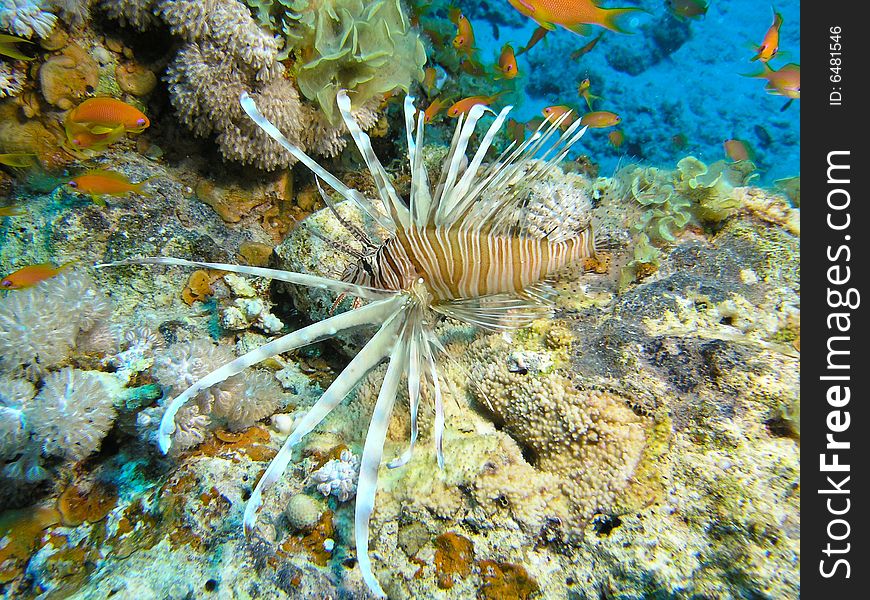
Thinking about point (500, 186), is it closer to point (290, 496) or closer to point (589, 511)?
point (589, 511)

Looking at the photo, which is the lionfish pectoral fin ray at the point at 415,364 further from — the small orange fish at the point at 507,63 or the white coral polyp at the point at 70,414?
the small orange fish at the point at 507,63

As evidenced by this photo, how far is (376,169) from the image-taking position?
2.27m

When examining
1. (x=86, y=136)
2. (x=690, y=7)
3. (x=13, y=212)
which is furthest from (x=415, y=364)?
(x=690, y=7)

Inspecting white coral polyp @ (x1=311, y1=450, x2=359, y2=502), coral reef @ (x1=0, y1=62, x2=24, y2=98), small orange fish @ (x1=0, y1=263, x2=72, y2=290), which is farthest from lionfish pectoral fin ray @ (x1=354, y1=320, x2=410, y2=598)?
coral reef @ (x1=0, y1=62, x2=24, y2=98)

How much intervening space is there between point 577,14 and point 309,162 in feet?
8.83

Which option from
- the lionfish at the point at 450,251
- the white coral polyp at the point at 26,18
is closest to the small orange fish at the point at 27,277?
the lionfish at the point at 450,251

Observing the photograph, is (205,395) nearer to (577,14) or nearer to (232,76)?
(232,76)

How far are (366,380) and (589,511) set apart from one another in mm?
1358

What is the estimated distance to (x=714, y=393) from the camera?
6.58 ft

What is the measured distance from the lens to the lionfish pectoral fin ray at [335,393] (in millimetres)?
1438

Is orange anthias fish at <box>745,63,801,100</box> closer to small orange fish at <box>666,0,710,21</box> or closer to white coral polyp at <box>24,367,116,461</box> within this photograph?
small orange fish at <box>666,0,710,21</box>

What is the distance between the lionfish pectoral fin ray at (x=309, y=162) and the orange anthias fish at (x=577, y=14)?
2320 millimetres

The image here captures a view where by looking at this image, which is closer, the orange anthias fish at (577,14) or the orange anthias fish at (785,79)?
the orange anthias fish at (577,14)
